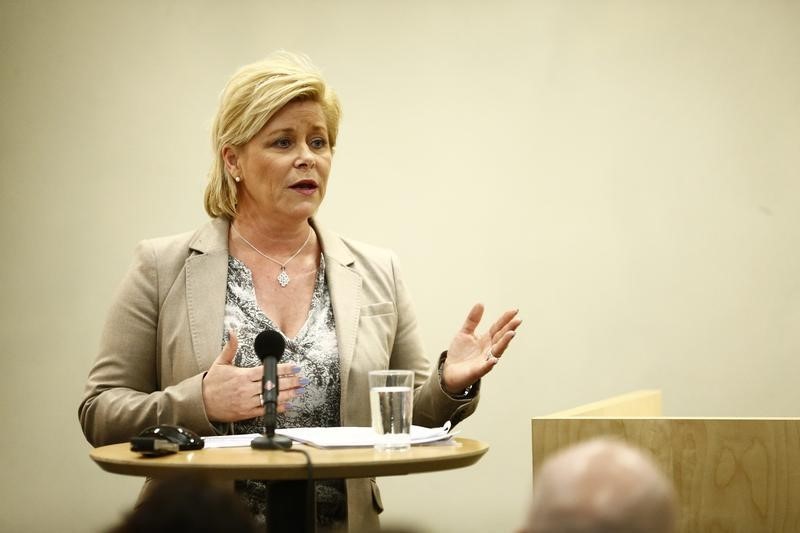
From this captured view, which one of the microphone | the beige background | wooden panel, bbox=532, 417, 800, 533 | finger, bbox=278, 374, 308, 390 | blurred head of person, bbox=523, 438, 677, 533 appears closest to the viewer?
blurred head of person, bbox=523, 438, 677, 533

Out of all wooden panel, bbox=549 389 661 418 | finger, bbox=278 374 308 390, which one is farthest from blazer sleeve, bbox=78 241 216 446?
wooden panel, bbox=549 389 661 418

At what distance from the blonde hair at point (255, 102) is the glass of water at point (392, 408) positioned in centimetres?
99

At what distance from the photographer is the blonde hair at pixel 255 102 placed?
256cm

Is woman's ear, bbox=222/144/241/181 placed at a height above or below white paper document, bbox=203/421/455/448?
above

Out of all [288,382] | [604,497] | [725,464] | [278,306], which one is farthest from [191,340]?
[604,497]

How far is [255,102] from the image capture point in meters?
2.56

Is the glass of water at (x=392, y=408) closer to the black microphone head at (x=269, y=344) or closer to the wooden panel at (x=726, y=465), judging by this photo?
the black microphone head at (x=269, y=344)

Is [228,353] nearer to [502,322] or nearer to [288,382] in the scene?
[288,382]

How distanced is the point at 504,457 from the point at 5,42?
2.64 metres

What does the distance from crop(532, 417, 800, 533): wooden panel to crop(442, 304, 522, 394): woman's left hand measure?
28cm

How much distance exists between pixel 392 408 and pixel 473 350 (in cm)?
52

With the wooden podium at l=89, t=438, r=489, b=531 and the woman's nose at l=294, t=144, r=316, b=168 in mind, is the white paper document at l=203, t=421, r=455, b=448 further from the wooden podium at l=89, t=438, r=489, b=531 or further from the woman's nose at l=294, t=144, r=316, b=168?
the woman's nose at l=294, t=144, r=316, b=168

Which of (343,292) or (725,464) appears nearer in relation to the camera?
(725,464)

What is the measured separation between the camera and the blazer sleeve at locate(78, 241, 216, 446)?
86.4 inches
